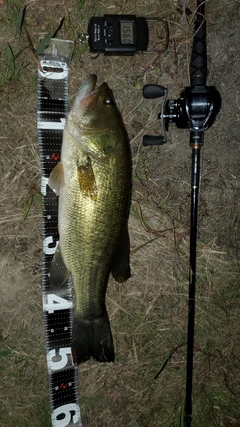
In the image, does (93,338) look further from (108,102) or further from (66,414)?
(108,102)

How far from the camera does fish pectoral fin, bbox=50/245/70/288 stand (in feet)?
8.34

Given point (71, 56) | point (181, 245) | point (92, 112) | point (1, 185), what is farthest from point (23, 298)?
point (71, 56)

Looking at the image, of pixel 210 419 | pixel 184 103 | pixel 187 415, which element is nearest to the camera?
pixel 184 103

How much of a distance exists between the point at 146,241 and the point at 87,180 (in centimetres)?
98

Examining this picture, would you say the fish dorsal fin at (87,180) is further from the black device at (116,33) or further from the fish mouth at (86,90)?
the black device at (116,33)

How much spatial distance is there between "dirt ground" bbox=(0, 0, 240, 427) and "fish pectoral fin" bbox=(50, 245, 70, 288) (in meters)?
A: 0.36

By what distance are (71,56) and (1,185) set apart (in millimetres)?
1073

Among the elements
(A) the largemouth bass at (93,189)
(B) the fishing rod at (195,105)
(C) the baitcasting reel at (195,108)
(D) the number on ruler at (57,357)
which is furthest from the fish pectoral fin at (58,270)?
(C) the baitcasting reel at (195,108)

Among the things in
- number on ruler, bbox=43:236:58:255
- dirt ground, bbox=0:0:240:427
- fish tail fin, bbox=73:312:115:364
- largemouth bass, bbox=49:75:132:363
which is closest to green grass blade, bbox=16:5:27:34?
dirt ground, bbox=0:0:240:427

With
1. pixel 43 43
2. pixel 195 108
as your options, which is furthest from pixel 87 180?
pixel 43 43

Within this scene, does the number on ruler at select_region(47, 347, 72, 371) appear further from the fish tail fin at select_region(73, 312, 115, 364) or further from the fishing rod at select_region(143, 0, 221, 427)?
the fishing rod at select_region(143, 0, 221, 427)

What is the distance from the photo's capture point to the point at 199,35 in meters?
2.53

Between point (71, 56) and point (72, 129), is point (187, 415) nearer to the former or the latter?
point (72, 129)

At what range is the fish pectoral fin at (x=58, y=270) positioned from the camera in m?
2.54
